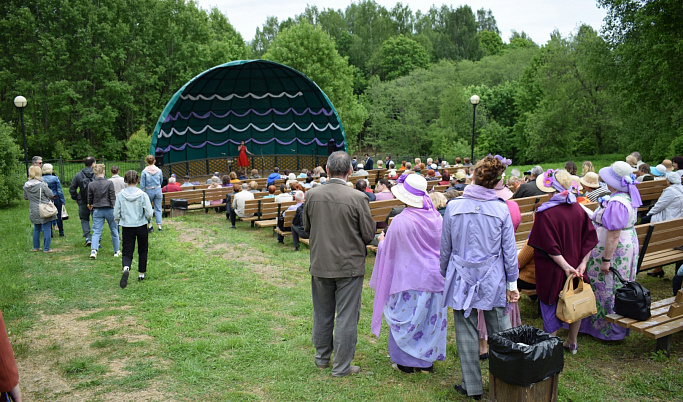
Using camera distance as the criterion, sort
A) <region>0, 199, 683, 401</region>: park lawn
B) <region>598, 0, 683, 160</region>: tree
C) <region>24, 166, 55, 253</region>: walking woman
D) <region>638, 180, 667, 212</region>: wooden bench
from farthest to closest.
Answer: <region>598, 0, 683, 160</region>: tree
<region>638, 180, 667, 212</region>: wooden bench
<region>24, 166, 55, 253</region>: walking woman
<region>0, 199, 683, 401</region>: park lawn

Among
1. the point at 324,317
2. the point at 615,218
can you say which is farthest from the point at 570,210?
the point at 324,317

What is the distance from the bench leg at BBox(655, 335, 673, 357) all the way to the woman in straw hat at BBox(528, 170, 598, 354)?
3.27 feet

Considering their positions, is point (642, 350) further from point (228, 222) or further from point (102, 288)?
point (228, 222)

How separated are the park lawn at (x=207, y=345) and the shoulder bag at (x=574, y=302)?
47 cm

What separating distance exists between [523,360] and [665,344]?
7.14 feet

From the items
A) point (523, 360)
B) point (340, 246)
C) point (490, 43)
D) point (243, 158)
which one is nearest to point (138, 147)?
point (243, 158)

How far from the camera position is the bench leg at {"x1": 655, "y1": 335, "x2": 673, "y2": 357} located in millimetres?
4680

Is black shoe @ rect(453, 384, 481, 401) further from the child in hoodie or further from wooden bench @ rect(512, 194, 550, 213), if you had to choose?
wooden bench @ rect(512, 194, 550, 213)

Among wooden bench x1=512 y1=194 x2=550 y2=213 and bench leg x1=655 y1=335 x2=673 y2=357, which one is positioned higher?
wooden bench x1=512 y1=194 x2=550 y2=213

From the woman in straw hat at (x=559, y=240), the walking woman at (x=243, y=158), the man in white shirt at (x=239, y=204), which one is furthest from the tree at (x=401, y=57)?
the woman in straw hat at (x=559, y=240)

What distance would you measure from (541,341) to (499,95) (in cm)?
4055

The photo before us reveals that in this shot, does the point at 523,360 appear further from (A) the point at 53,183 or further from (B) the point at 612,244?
(A) the point at 53,183

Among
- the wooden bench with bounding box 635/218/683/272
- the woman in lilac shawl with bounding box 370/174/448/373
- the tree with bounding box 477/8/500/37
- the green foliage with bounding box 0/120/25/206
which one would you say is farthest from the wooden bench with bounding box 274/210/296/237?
the tree with bounding box 477/8/500/37

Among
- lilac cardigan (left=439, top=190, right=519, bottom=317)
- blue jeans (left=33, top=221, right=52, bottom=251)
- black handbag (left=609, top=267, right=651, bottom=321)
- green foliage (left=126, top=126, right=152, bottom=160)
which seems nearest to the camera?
lilac cardigan (left=439, top=190, right=519, bottom=317)
